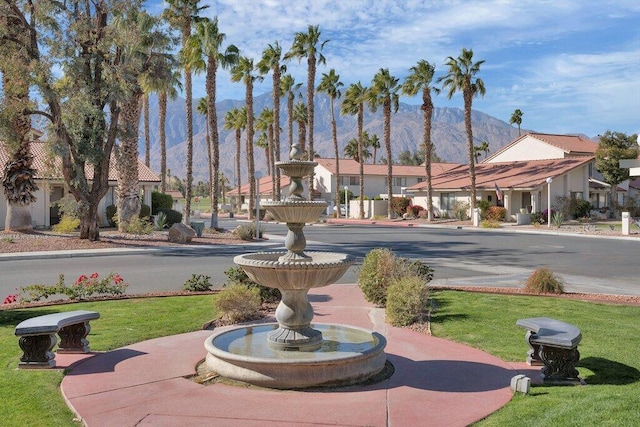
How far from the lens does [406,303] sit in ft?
35.7

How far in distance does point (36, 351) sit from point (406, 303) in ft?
20.1

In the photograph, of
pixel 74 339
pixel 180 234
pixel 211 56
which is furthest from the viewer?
pixel 211 56

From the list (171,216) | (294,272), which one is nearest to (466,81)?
(171,216)

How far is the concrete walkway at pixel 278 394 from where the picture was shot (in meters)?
6.19

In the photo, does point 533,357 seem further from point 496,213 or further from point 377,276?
point 496,213

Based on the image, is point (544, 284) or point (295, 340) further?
point (544, 284)

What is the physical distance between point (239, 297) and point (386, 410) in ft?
17.2

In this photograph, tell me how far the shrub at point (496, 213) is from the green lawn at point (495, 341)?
129 ft

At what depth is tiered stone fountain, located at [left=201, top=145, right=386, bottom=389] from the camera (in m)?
7.32

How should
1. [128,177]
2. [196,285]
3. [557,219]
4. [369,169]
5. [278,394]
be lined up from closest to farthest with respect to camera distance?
[278,394]
[196,285]
[128,177]
[557,219]
[369,169]

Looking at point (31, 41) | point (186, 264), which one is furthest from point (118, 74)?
point (186, 264)

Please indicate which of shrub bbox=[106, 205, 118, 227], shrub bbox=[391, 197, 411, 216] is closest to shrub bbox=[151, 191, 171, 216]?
shrub bbox=[106, 205, 118, 227]

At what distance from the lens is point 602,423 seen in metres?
5.47

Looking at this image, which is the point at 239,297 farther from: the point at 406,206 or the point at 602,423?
the point at 406,206
